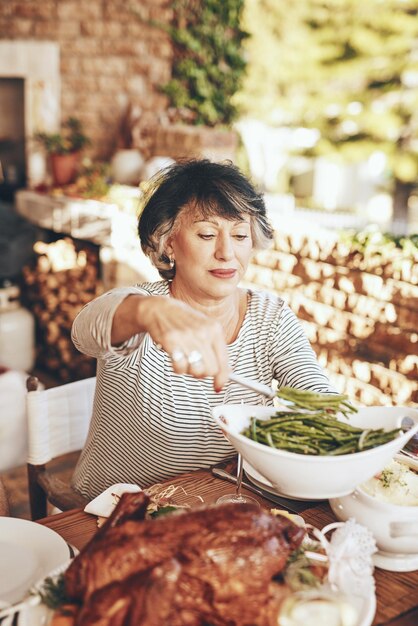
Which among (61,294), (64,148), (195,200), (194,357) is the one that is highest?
(64,148)

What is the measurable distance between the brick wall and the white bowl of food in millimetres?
4851

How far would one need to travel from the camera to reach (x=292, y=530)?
942 millimetres

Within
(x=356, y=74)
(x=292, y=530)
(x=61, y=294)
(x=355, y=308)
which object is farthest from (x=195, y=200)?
(x=356, y=74)

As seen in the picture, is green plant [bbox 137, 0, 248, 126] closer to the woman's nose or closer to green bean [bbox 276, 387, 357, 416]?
the woman's nose

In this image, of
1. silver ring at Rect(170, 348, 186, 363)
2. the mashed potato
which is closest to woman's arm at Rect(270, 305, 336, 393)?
the mashed potato

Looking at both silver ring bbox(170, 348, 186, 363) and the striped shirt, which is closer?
silver ring bbox(170, 348, 186, 363)

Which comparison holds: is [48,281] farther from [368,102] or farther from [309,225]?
[368,102]

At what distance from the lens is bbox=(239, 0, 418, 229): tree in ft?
24.6

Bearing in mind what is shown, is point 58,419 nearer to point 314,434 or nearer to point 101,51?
point 314,434

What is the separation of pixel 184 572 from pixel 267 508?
53 centimetres

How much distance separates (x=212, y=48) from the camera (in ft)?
19.7

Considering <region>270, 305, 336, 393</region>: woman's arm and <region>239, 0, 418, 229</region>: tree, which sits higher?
<region>239, 0, 418, 229</region>: tree

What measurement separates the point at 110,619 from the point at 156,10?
5648mm

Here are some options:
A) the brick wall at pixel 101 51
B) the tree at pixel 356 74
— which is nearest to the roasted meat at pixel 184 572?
the brick wall at pixel 101 51
